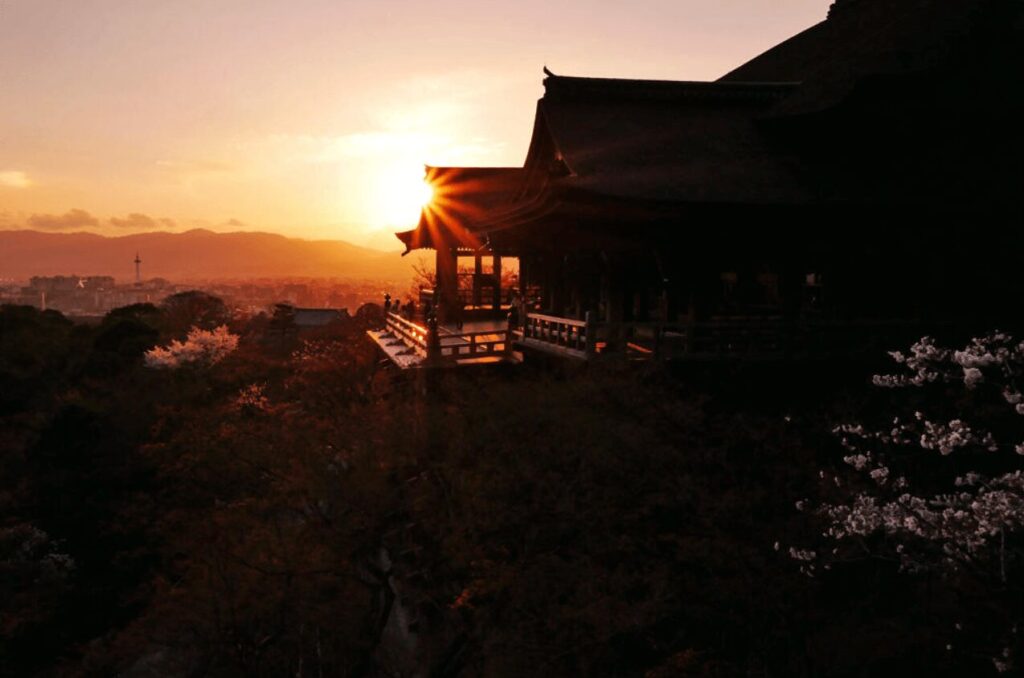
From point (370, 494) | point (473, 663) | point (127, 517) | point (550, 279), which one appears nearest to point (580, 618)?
point (473, 663)

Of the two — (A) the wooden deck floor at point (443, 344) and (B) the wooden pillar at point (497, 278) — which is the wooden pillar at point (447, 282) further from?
(B) the wooden pillar at point (497, 278)

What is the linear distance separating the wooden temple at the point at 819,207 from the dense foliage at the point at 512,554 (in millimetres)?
1580

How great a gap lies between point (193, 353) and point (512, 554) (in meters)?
33.0

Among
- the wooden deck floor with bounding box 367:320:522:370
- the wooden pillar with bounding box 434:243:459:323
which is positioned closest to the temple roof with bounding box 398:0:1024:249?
the wooden deck floor with bounding box 367:320:522:370

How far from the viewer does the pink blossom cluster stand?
134 ft

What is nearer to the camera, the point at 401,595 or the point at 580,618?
the point at 580,618

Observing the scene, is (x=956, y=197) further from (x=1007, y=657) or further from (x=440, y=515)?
(x=440, y=515)

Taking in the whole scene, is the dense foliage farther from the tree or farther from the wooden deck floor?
the wooden deck floor

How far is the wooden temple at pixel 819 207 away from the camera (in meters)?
15.5

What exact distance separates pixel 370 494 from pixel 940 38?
682 inches

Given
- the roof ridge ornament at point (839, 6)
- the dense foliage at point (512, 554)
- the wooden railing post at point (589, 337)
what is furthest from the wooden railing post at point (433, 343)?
the roof ridge ornament at point (839, 6)

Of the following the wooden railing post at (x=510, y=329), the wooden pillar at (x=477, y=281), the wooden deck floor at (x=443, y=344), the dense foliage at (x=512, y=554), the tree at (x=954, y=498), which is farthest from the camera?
the wooden pillar at (x=477, y=281)

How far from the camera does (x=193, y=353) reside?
138ft

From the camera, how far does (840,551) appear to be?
43.4 feet
